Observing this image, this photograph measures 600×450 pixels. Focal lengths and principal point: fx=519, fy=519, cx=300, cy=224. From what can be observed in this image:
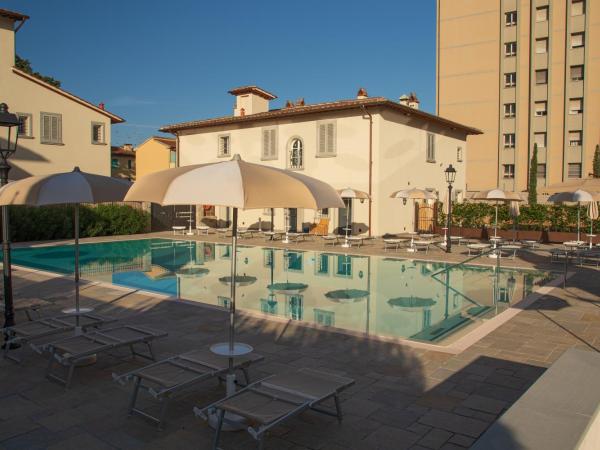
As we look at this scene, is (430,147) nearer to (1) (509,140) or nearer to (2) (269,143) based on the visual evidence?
(2) (269,143)

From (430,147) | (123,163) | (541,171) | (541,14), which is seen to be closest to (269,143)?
(430,147)

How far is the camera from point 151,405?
4.99 m

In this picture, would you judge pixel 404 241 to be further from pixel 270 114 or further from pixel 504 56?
pixel 504 56

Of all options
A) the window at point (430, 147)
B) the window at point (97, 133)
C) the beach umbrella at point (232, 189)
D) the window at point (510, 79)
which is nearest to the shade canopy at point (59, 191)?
the beach umbrella at point (232, 189)

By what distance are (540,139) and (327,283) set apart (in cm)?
3340

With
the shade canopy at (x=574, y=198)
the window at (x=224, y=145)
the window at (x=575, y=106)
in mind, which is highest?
the window at (x=575, y=106)

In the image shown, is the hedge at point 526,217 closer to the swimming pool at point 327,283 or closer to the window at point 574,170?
the swimming pool at point 327,283

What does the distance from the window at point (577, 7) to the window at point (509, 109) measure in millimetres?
7647

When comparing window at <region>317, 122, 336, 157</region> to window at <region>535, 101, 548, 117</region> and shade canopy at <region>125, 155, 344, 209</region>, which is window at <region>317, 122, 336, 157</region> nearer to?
shade canopy at <region>125, 155, 344, 209</region>

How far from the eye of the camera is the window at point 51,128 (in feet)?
88.2

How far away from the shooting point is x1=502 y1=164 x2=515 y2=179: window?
1634 inches

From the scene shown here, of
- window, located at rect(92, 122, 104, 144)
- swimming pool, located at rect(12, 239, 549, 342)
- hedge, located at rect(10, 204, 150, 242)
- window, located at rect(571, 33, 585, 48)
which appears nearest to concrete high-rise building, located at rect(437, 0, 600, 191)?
window, located at rect(571, 33, 585, 48)

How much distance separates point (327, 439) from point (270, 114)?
23.2m

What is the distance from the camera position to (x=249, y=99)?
101 feet
